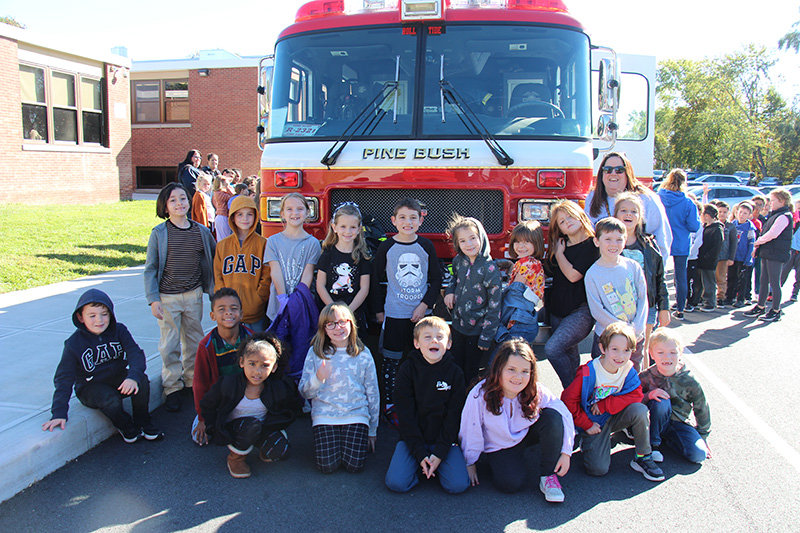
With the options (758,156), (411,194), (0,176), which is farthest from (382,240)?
(758,156)

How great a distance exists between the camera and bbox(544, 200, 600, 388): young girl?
425 cm

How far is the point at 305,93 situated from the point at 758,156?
50.3m

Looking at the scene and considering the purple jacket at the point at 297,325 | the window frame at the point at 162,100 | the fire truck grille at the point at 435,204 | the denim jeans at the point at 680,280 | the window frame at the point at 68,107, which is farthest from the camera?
the window frame at the point at 162,100

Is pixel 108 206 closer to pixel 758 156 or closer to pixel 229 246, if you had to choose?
pixel 229 246

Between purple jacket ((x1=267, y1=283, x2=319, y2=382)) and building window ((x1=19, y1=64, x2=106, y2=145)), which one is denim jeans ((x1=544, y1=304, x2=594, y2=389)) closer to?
purple jacket ((x1=267, y1=283, x2=319, y2=382))

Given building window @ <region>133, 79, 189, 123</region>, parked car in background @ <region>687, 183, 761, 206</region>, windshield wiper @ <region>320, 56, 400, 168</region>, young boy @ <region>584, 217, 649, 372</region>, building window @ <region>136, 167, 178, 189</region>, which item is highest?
building window @ <region>133, 79, 189, 123</region>

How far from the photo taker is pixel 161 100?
80.7 feet

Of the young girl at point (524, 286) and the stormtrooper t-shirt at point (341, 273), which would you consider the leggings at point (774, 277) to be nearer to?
the young girl at point (524, 286)

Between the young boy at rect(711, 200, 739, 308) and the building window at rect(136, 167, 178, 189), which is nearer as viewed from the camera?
the young boy at rect(711, 200, 739, 308)

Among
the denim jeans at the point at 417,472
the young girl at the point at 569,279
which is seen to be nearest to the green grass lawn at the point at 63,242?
the denim jeans at the point at 417,472

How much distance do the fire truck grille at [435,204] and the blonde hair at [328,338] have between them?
1.30 meters

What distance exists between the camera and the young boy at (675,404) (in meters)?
3.77

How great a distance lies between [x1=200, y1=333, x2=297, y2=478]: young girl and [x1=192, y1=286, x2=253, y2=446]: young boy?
9.7 inches

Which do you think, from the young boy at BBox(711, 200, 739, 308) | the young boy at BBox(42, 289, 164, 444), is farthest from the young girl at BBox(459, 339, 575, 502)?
the young boy at BBox(711, 200, 739, 308)
